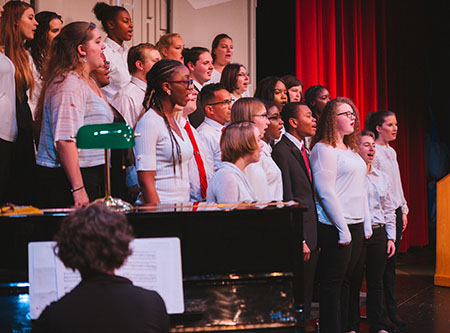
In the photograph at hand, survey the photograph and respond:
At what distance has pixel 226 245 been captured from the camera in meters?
2.74

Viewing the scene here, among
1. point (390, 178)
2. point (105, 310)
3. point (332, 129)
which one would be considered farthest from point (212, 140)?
point (105, 310)

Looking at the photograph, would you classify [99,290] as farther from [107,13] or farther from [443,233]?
[443,233]

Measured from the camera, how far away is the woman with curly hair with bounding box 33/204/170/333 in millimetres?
1909

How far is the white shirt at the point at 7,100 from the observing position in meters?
3.45

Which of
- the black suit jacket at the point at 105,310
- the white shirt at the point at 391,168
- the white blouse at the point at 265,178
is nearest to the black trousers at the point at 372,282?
the white shirt at the point at 391,168

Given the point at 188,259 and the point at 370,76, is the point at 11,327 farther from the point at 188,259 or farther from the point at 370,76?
the point at 370,76

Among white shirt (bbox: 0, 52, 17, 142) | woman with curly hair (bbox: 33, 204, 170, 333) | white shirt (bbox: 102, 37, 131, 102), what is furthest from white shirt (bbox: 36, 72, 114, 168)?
white shirt (bbox: 102, 37, 131, 102)

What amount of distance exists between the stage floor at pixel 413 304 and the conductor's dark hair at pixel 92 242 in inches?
28.8

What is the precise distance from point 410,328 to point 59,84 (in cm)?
317

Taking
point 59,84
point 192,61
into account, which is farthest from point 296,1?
point 59,84

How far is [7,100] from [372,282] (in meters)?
2.76

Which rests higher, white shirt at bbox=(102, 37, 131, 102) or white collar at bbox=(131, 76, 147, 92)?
white shirt at bbox=(102, 37, 131, 102)

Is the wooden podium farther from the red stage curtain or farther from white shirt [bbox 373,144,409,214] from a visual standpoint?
the red stage curtain

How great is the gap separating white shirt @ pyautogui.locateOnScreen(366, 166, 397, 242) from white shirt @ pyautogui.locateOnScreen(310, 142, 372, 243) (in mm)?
514
